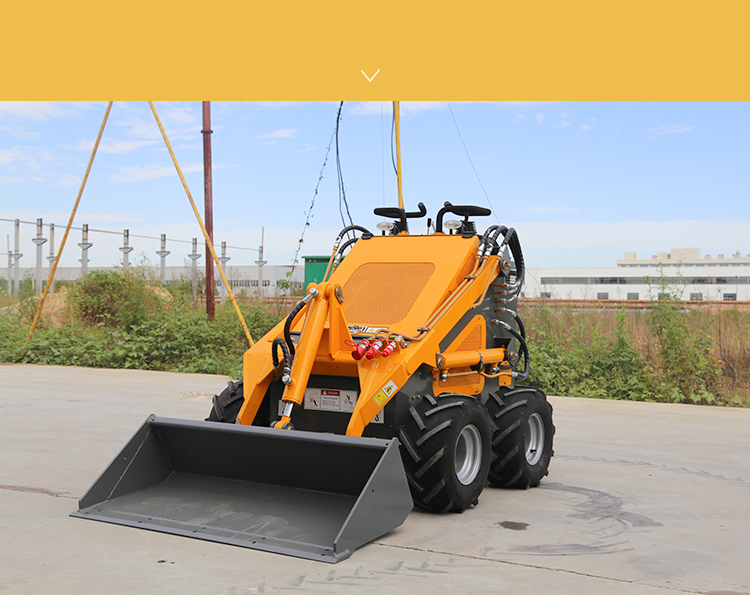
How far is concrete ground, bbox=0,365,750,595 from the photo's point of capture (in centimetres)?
402

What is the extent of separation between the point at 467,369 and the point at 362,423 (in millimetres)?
1367

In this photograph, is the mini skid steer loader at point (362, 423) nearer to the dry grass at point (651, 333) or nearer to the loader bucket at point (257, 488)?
the loader bucket at point (257, 488)

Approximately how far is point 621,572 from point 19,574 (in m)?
3.24

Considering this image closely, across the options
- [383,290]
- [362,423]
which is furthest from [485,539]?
[383,290]

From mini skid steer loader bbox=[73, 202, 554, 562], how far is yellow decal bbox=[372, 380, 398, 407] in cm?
2

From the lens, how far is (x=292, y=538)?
457 centimetres

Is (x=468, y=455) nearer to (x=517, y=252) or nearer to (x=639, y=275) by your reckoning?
(x=517, y=252)

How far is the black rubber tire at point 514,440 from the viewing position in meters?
6.20

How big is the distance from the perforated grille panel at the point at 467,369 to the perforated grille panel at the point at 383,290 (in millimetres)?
576

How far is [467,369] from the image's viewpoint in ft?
20.9

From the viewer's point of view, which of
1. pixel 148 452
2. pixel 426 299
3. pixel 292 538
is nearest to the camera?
pixel 292 538

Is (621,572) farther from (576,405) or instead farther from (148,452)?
(576,405)

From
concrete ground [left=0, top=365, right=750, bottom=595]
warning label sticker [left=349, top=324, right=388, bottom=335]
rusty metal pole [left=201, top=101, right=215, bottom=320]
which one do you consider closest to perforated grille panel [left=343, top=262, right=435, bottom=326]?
warning label sticker [left=349, top=324, right=388, bottom=335]

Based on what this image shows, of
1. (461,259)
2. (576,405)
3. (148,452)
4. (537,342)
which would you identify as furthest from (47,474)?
(537,342)
